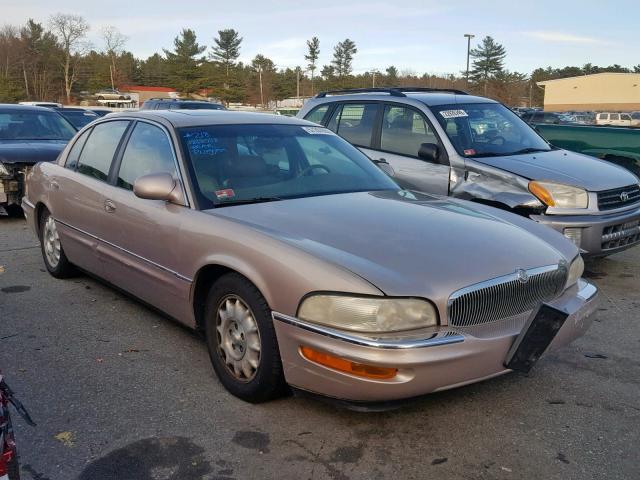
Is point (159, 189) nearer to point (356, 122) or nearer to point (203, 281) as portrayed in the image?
point (203, 281)

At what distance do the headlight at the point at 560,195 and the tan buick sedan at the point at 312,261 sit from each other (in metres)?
1.66

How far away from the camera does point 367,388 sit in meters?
2.84

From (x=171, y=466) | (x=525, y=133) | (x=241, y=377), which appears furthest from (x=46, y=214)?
(x=525, y=133)

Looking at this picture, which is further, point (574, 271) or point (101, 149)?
point (101, 149)

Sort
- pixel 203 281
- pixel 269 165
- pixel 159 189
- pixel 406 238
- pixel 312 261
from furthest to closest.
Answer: pixel 269 165
pixel 159 189
pixel 203 281
pixel 406 238
pixel 312 261

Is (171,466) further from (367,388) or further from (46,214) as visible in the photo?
(46,214)

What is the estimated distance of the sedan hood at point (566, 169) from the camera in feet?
19.0

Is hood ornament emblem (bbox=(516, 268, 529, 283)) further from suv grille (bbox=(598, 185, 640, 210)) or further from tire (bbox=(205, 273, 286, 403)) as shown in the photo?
suv grille (bbox=(598, 185, 640, 210))

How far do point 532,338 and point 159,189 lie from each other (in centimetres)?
224

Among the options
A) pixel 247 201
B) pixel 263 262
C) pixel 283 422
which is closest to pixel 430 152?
pixel 247 201

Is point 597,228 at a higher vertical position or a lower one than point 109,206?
lower

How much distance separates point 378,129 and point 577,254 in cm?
357

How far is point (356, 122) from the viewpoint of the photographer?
7316 mm

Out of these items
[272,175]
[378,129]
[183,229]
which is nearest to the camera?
[183,229]
